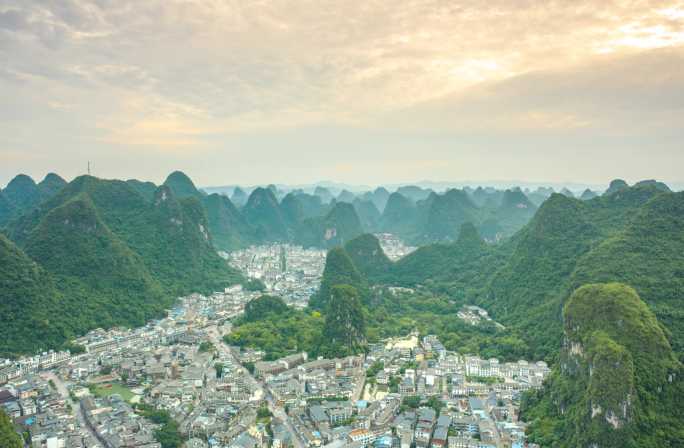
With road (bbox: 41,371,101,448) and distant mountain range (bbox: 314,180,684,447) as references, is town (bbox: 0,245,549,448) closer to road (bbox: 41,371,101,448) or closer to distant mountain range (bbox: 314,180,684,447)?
road (bbox: 41,371,101,448)

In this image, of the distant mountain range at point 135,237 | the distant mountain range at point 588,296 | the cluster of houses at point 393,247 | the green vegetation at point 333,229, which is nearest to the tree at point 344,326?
the distant mountain range at point 588,296

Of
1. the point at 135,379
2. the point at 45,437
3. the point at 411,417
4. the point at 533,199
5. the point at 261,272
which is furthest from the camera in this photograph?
the point at 533,199

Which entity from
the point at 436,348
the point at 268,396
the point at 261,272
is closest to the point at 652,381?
the point at 436,348

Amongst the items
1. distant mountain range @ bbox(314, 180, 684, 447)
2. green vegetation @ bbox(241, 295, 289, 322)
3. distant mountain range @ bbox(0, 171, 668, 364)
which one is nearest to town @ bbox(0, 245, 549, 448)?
distant mountain range @ bbox(314, 180, 684, 447)

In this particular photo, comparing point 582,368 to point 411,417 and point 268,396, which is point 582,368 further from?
point 268,396

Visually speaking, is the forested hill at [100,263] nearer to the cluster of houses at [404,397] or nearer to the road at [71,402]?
the road at [71,402]

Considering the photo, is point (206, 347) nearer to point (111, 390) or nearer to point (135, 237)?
point (111, 390)

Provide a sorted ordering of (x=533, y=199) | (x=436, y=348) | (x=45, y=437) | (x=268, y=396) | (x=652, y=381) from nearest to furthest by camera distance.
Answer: (x=652, y=381) → (x=45, y=437) → (x=268, y=396) → (x=436, y=348) → (x=533, y=199)
